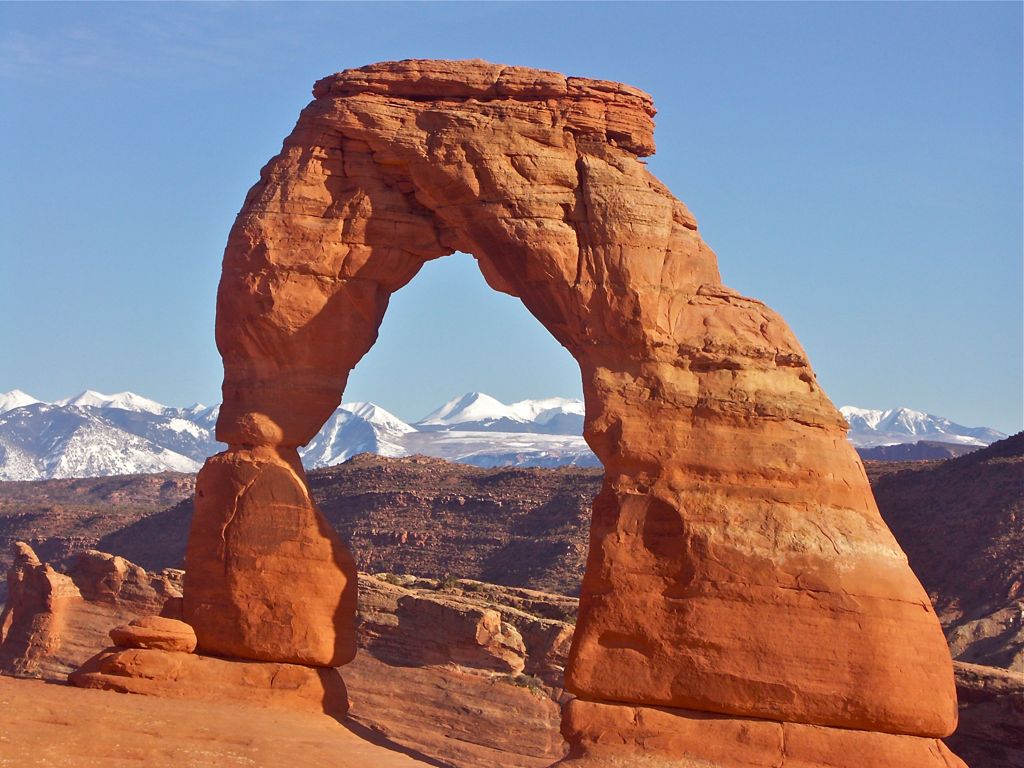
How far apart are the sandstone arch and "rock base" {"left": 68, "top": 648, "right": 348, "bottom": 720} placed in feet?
→ 1.00

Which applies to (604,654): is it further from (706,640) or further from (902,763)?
(902,763)

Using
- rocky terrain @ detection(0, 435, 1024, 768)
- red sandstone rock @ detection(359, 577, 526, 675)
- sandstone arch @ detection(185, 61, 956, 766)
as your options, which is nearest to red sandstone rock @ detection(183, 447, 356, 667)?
sandstone arch @ detection(185, 61, 956, 766)

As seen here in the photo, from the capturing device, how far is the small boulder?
23984 millimetres

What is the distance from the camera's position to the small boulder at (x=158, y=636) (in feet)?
78.7

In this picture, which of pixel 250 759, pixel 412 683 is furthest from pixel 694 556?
pixel 412 683

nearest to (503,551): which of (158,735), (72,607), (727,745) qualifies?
(72,607)

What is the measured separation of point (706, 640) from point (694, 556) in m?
1.06

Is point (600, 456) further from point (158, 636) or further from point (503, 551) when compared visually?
point (503, 551)

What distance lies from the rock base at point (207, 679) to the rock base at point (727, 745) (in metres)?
4.40

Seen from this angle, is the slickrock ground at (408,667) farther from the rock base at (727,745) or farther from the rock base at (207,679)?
the rock base at (727,745)

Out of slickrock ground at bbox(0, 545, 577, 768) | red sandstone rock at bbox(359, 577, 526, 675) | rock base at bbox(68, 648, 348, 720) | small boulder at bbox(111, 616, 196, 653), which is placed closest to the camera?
rock base at bbox(68, 648, 348, 720)

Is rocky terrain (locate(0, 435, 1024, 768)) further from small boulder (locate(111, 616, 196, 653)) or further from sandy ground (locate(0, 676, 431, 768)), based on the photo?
small boulder (locate(111, 616, 196, 653))

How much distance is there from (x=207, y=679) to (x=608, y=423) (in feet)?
21.8

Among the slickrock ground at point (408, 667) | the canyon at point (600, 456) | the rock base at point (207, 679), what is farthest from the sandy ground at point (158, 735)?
the canyon at point (600, 456)
